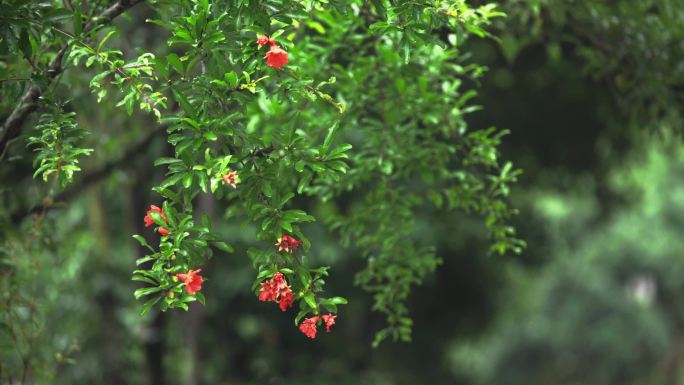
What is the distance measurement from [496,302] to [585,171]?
403 cm

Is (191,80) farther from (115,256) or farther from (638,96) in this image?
(115,256)

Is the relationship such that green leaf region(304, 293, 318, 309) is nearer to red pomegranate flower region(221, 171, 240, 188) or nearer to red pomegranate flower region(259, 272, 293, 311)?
red pomegranate flower region(259, 272, 293, 311)

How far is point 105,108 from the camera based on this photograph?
611 centimetres

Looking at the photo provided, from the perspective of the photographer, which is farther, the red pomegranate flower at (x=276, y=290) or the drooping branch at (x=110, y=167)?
the drooping branch at (x=110, y=167)

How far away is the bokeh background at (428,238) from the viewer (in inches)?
211

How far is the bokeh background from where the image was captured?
5.35 meters

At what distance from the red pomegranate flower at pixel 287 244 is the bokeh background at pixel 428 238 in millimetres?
1844

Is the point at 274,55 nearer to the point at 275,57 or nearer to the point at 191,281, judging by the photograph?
the point at 275,57

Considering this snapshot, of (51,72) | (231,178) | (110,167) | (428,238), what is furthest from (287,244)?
(428,238)

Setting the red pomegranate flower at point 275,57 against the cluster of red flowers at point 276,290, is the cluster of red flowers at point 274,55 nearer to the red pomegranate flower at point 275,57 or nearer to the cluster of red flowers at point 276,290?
the red pomegranate flower at point 275,57

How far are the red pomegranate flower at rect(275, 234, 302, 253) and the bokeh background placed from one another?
1844 millimetres

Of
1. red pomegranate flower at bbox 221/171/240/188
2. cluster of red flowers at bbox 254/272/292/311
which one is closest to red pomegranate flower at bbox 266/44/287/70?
red pomegranate flower at bbox 221/171/240/188

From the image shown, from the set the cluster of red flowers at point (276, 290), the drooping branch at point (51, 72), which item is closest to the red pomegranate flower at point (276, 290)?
the cluster of red flowers at point (276, 290)

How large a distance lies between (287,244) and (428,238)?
7670mm
